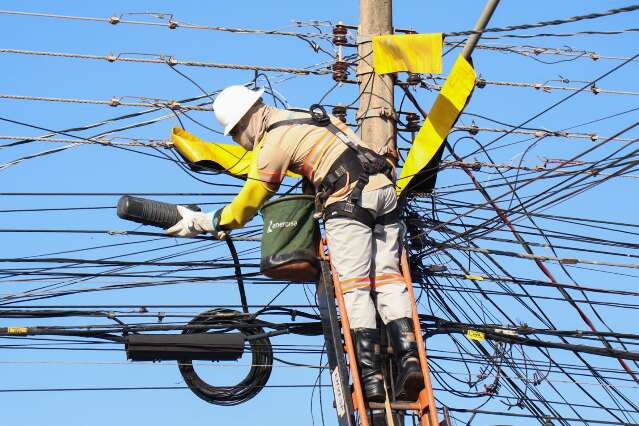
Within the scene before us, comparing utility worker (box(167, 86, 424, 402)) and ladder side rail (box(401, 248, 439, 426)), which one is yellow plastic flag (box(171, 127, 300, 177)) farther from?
ladder side rail (box(401, 248, 439, 426))

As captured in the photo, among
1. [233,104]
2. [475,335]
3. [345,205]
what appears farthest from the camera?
[475,335]

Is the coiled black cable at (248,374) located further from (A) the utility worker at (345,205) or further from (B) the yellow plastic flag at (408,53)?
(B) the yellow plastic flag at (408,53)

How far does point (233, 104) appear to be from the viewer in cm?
904

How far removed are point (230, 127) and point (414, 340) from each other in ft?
7.23

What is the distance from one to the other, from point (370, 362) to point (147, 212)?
2.24 m

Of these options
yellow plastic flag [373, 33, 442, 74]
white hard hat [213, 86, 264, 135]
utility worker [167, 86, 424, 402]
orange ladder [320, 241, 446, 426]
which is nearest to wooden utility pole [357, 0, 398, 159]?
yellow plastic flag [373, 33, 442, 74]

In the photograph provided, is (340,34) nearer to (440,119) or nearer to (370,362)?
(440,119)

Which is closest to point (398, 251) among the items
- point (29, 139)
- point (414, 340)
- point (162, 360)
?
point (414, 340)

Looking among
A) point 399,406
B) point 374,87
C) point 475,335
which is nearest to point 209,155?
point 374,87

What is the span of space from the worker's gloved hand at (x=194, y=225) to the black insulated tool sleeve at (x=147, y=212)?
0.15 feet

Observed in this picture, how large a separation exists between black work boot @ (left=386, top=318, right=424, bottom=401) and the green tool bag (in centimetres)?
98

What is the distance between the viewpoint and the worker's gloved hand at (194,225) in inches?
363

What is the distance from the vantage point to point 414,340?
822cm

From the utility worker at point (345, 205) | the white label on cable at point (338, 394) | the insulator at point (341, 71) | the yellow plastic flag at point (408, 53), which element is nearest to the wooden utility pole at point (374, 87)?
the yellow plastic flag at point (408, 53)
